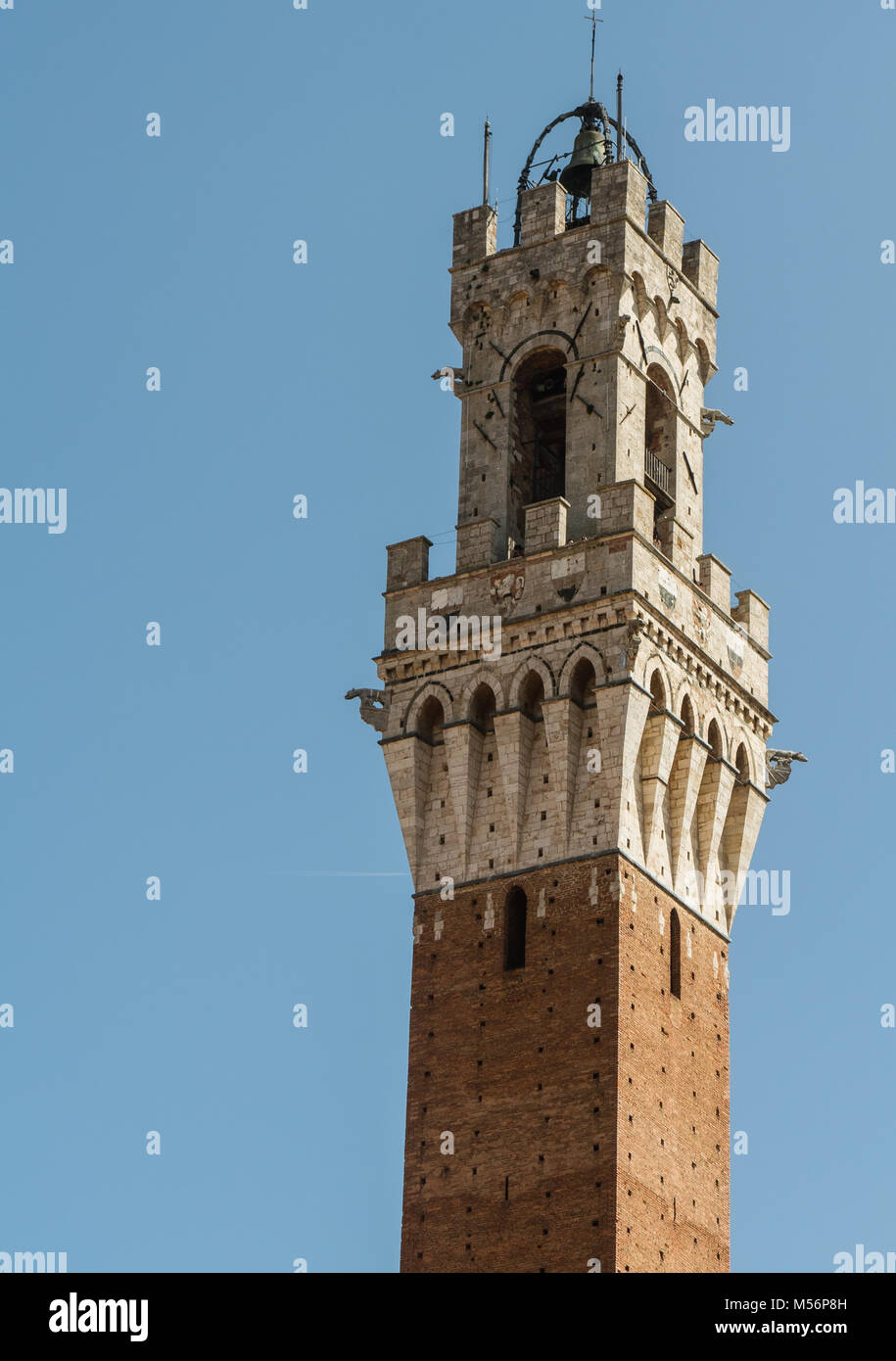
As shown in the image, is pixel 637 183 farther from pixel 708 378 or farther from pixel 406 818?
pixel 406 818

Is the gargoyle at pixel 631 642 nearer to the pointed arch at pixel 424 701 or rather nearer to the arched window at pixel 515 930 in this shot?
the pointed arch at pixel 424 701

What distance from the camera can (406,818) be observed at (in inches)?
2318

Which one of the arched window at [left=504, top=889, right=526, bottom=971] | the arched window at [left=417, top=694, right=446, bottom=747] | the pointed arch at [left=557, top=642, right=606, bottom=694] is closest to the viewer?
the arched window at [left=504, top=889, right=526, bottom=971]

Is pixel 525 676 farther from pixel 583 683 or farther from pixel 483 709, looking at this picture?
pixel 483 709

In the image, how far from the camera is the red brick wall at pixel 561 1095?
53438 mm

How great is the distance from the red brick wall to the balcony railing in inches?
380

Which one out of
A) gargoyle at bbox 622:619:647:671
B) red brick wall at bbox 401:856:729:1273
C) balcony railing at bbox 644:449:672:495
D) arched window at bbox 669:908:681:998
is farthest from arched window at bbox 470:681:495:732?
balcony railing at bbox 644:449:672:495

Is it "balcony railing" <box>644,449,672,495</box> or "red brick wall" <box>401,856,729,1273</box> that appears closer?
"red brick wall" <box>401,856,729,1273</box>

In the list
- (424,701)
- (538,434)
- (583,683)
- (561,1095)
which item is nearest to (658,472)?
(538,434)

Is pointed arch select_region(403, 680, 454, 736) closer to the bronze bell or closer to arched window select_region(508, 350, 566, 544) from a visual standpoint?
arched window select_region(508, 350, 566, 544)

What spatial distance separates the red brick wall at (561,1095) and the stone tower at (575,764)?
56mm

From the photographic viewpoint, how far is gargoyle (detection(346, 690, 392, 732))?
197ft

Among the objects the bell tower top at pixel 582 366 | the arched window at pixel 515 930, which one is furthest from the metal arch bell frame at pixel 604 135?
the arched window at pixel 515 930
